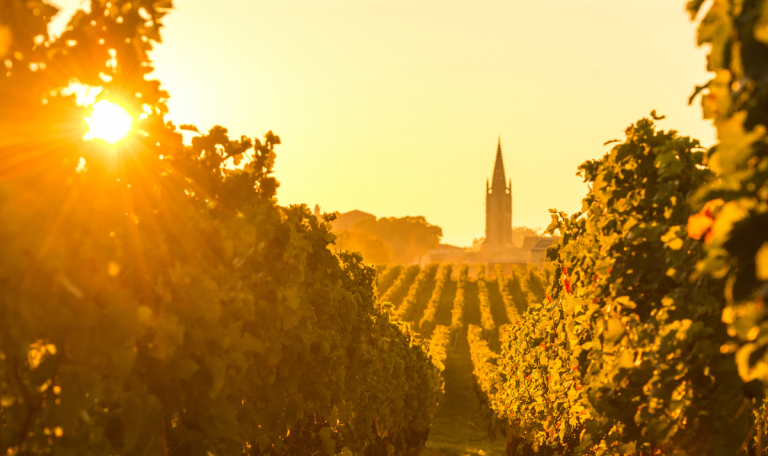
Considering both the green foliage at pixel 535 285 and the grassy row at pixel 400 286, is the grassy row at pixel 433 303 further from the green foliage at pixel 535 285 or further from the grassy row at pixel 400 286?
the green foliage at pixel 535 285

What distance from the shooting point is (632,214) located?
5.36 metres

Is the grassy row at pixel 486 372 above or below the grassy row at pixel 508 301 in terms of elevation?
below

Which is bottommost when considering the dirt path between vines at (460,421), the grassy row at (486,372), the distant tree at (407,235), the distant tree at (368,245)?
the dirt path between vines at (460,421)

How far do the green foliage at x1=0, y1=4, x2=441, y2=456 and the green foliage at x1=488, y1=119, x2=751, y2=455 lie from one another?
264 cm

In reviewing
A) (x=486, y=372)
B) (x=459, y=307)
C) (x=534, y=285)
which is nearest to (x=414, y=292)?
(x=459, y=307)

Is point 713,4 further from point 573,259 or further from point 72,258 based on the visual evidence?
point 573,259

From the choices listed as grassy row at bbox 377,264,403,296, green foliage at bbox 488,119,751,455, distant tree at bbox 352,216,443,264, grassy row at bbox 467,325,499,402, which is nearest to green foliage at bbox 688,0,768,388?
green foliage at bbox 488,119,751,455

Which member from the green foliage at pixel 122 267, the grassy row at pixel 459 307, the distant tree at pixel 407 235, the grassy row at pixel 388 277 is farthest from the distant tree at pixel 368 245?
the green foliage at pixel 122 267

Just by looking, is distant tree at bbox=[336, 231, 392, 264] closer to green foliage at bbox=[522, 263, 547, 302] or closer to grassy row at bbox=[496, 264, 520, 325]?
grassy row at bbox=[496, 264, 520, 325]

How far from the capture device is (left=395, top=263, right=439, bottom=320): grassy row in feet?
183

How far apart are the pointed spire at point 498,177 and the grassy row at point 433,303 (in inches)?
3848

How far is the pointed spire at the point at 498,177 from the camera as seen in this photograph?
598ft

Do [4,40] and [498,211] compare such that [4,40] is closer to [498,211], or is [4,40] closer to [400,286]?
[400,286]

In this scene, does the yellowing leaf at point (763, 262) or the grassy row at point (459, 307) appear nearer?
the yellowing leaf at point (763, 262)
